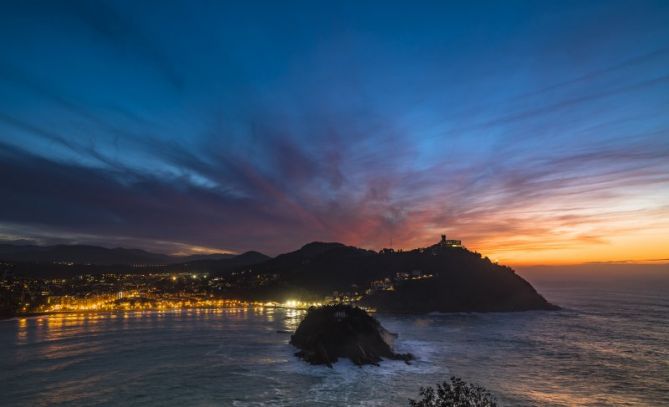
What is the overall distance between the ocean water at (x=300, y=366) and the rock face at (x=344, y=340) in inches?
130

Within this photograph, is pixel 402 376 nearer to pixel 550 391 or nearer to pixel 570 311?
pixel 550 391

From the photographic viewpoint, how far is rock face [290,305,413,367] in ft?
272

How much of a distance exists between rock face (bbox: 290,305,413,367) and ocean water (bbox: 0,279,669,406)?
3.30 meters

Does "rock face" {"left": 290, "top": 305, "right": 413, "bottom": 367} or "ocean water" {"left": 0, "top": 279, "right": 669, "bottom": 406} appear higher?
"rock face" {"left": 290, "top": 305, "right": 413, "bottom": 367}

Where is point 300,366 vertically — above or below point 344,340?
A: below

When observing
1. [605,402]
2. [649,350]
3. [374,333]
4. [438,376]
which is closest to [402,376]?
[438,376]

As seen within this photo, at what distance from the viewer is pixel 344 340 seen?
87312 mm

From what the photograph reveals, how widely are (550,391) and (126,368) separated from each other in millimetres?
76276

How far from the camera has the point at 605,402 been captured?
61.6m

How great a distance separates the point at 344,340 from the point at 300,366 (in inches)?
479

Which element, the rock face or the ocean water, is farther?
the rock face

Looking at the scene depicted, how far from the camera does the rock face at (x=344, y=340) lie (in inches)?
3263

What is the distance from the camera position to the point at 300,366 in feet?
260

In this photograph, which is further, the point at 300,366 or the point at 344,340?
the point at 344,340
